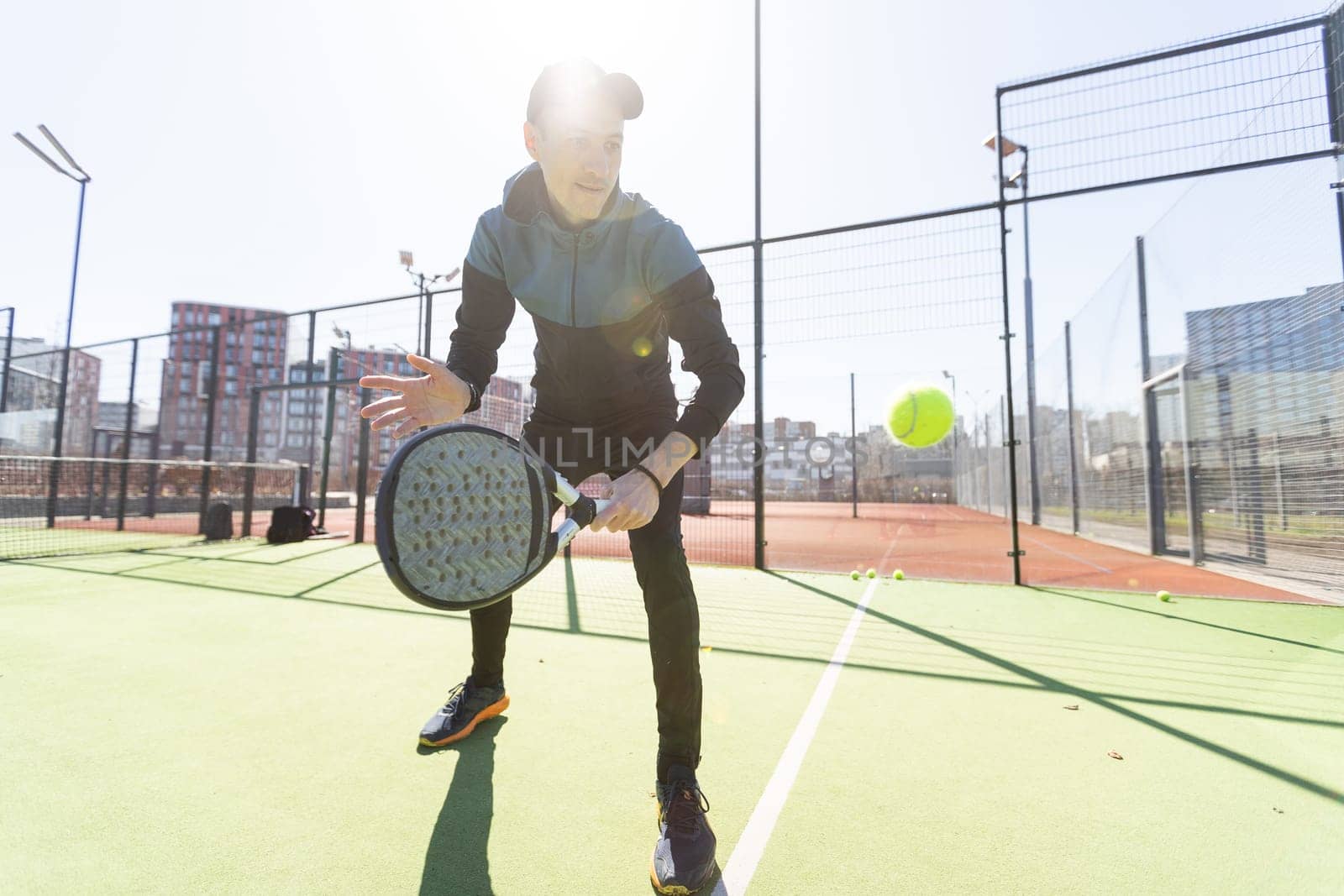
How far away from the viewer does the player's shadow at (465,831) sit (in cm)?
151

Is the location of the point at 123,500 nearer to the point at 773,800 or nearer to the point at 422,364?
the point at 422,364

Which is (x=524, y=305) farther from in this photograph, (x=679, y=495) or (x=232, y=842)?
(x=232, y=842)

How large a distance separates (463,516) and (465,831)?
0.97 metres

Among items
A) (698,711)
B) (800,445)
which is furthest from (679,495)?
(800,445)

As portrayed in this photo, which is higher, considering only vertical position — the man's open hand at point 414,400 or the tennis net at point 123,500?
the man's open hand at point 414,400

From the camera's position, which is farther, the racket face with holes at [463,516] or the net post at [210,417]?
the net post at [210,417]

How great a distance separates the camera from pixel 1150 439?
26.7 ft

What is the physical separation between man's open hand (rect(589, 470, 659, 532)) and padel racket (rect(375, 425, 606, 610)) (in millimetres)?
37

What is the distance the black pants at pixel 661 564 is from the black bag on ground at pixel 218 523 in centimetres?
1041

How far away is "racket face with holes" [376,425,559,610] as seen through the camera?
133cm

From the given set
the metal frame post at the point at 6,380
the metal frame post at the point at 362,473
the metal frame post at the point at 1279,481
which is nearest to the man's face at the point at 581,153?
the metal frame post at the point at 1279,481

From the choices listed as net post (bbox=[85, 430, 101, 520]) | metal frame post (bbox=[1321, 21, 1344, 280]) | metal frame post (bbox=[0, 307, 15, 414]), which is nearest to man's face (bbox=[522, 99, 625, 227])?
metal frame post (bbox=[1321, 21, 1344, 280])

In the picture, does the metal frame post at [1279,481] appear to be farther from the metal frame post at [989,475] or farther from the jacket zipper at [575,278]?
the metal frame post at [989,475]

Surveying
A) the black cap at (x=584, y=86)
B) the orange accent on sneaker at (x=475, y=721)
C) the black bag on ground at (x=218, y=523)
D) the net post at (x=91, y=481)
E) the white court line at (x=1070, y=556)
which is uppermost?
the black cap at (x=584, y=86)
